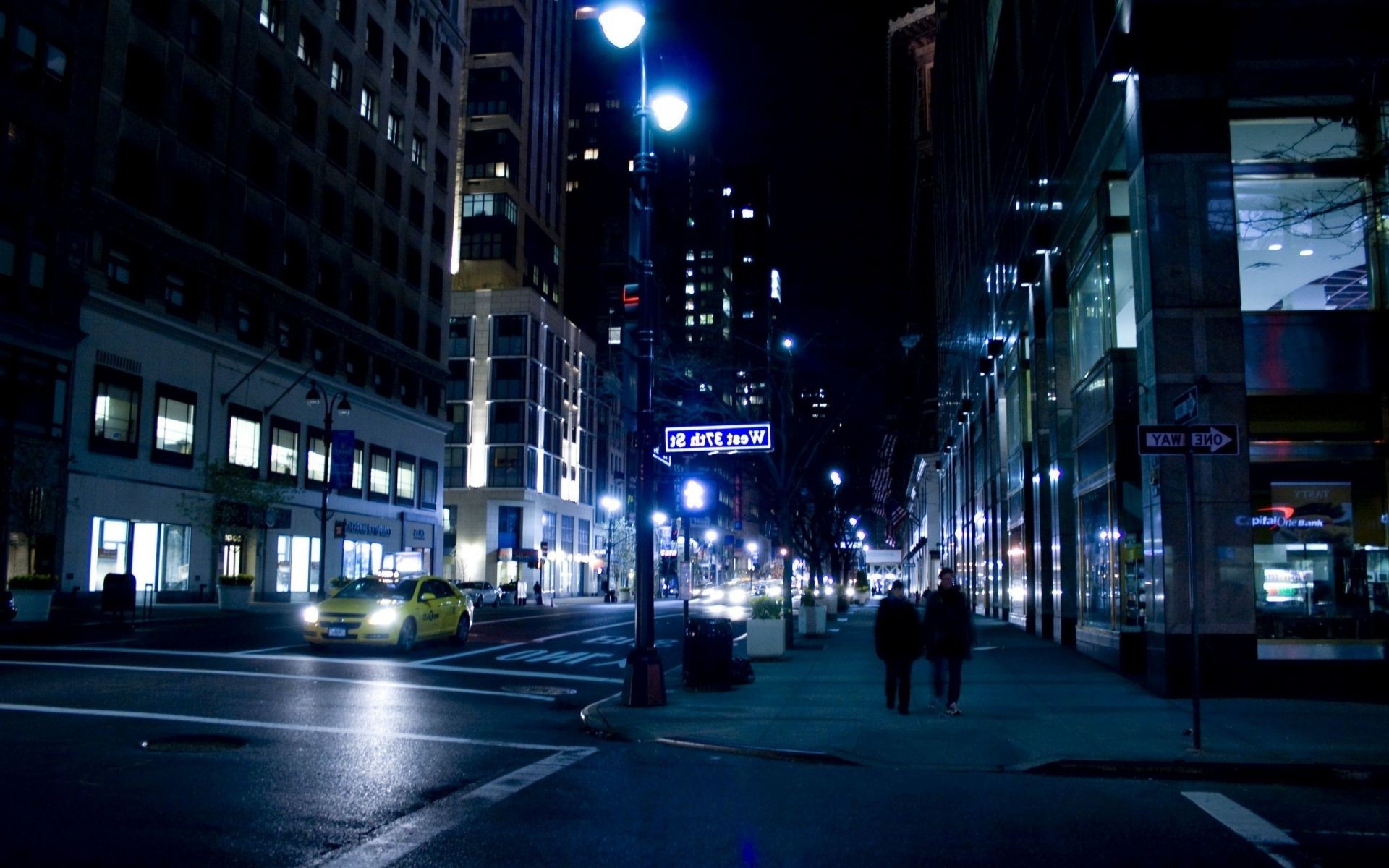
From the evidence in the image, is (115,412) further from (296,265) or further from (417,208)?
(417,208)

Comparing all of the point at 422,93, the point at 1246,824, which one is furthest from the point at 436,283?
the point at 1246,824

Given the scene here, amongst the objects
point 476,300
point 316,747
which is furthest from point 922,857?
point 476,300

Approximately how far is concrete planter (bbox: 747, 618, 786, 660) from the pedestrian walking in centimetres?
789

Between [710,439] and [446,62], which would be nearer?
[710,439]

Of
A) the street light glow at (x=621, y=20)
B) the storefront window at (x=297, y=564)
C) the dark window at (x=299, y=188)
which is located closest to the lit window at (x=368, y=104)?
the dark window at (x=299, y=188)

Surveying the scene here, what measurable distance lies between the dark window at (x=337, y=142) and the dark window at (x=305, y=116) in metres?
1.63

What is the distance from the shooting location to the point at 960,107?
175ft

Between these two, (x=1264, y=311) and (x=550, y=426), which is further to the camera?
(x=550, y=426)

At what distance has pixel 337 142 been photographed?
54.8 metres

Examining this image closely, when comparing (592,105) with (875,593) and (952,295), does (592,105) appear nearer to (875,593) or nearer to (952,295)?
(875,593)

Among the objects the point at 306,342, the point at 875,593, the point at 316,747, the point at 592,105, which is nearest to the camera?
the point at 316,747

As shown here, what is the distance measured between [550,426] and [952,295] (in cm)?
4086

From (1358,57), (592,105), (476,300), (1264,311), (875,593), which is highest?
(592,105)

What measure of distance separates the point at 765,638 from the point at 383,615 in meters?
7.56
